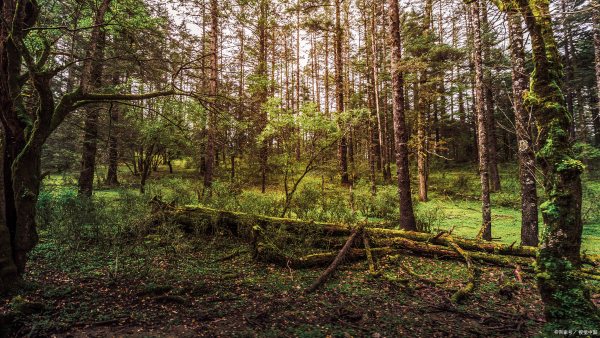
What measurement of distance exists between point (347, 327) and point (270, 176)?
676 inches

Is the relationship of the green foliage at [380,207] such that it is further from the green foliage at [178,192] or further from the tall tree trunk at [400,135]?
the green foliage at [178,192]

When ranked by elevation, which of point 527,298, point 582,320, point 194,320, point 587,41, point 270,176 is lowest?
point 527,298

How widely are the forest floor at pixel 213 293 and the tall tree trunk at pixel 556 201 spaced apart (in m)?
0.90

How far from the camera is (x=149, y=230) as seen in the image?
823cm

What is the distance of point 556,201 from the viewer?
137 inches

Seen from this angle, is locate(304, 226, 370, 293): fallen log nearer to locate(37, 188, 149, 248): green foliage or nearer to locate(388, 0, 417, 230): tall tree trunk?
locate(388, 0, 417, 230): tall tree trunk

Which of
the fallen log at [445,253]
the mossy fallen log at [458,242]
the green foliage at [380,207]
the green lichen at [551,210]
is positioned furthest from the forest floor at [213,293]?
the green foliage at [380,207]

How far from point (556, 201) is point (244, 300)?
4.82 m

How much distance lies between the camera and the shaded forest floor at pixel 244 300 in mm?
3947

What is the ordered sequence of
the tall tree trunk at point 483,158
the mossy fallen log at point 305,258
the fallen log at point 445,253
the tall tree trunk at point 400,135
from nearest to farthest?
1. the mossy fallen log at point 305,258
2. the fallen log at point 445,253
3. the tall tree trunk at point 400,135
4. the tall tree trunk at point 483,158

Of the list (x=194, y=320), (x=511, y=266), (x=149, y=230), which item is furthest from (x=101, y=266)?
(x=511, y=266)

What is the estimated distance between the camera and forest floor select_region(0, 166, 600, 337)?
3969 mm

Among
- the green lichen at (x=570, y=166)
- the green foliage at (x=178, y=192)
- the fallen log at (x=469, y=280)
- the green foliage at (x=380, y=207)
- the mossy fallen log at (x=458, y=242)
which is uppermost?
the green lichen at (x=570, y=166)

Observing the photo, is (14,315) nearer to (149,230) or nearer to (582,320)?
(149,230)
